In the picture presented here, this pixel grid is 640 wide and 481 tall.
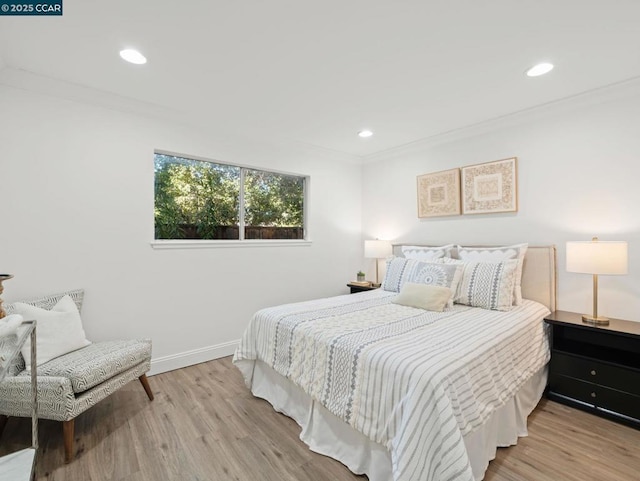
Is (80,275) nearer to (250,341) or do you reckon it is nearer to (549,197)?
(250,341)

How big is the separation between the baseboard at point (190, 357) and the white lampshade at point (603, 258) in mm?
3289

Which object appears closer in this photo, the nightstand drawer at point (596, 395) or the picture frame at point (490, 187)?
the nightstand drawer at point (596, 395)

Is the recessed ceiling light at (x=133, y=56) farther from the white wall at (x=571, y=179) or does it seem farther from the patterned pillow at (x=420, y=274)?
the white wall at (x=571, y=179)

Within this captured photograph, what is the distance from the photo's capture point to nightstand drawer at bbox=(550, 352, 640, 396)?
6.98 ft

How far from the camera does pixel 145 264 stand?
289cm

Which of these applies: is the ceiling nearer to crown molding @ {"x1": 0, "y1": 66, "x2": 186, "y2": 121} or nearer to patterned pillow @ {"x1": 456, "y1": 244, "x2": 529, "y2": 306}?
crown molding @ {"x1": 0, "y1": 66, "x2": 186, "y2": 121}

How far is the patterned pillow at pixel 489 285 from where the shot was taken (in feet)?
8.49

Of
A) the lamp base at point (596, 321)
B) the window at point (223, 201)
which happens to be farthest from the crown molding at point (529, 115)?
the lamp base at point (596, 321)

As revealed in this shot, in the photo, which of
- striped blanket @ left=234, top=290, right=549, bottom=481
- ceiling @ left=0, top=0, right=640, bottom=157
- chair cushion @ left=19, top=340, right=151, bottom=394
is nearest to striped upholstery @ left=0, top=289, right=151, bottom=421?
chair cushion @ left=19, top=340, right=151, bottom=394

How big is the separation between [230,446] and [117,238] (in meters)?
1.95

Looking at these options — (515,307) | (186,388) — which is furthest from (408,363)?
(186,388)

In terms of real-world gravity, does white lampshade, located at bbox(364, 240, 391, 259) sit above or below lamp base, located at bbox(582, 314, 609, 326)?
above

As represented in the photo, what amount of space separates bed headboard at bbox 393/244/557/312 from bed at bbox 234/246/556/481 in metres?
0.16

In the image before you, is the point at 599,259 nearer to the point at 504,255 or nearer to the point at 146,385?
the point at 504,255
